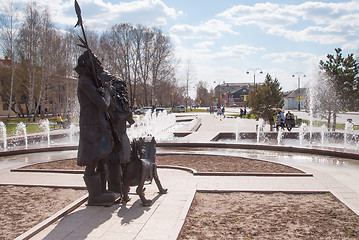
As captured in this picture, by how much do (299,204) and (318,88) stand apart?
22.1m

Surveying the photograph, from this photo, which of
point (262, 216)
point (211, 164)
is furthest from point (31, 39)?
point (262, 216)

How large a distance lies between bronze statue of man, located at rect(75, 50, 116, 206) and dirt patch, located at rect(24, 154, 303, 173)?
3914 mm

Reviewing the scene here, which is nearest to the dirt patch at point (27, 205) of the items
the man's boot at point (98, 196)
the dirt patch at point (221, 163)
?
the man's boot at point (98, 196)

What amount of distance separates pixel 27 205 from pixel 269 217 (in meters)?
4.16

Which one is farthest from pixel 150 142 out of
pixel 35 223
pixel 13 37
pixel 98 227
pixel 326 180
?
pixel 13 37

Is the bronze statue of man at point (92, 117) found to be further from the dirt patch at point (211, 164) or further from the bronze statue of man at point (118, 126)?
the dirt patch at point (211, 164)

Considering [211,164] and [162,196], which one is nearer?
[162,196]

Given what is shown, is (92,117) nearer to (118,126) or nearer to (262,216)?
(118,126)

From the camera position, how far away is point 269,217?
4.87 metres

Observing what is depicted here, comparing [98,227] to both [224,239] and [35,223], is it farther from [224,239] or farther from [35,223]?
[224,239]

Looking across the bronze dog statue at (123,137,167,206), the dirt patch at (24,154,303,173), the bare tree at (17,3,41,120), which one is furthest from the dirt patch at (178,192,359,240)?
the bare tree at (17,3,41,120)

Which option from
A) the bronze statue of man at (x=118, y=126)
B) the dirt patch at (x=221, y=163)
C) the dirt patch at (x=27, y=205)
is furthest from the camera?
the dirt patch at (x=221, y=163)

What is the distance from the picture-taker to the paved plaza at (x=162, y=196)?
14.3 feet

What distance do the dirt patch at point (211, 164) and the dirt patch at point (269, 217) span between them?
2433 millimetres
